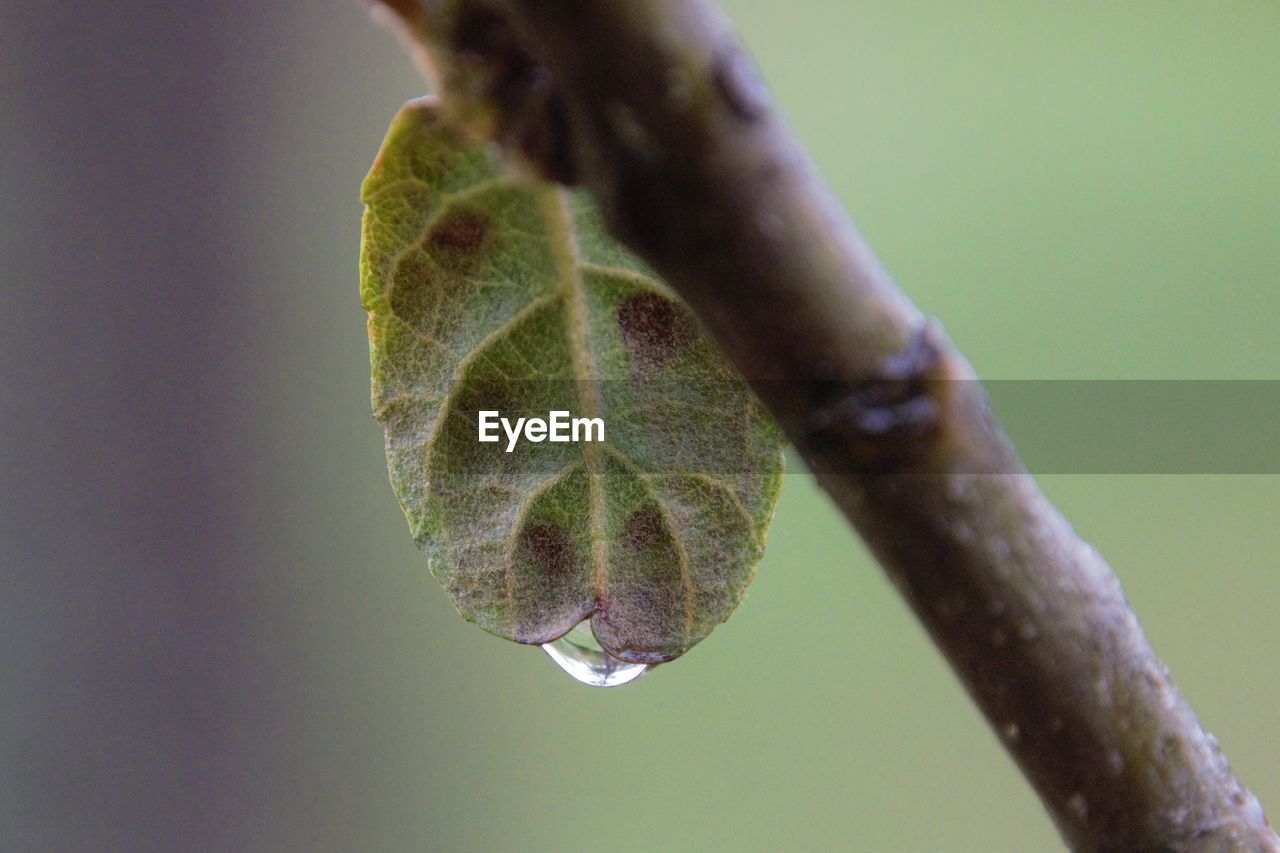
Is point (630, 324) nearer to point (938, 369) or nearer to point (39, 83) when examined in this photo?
point (938, 369)

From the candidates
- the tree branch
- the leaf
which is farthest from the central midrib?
the tree branch

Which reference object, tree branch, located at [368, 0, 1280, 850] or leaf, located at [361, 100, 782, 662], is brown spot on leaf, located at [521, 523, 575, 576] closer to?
leaf, located at [361, 100, 782, 662]

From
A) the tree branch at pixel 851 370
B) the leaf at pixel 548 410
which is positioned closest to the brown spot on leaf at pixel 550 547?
the leaf at pixel 548 410

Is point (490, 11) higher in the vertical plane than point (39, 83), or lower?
lower

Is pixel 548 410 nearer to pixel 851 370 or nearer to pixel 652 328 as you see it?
pixel 652 328

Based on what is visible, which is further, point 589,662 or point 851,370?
point 589,662

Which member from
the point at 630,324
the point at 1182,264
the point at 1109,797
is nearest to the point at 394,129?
the point at 630,324

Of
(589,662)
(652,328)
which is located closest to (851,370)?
(652,328)
